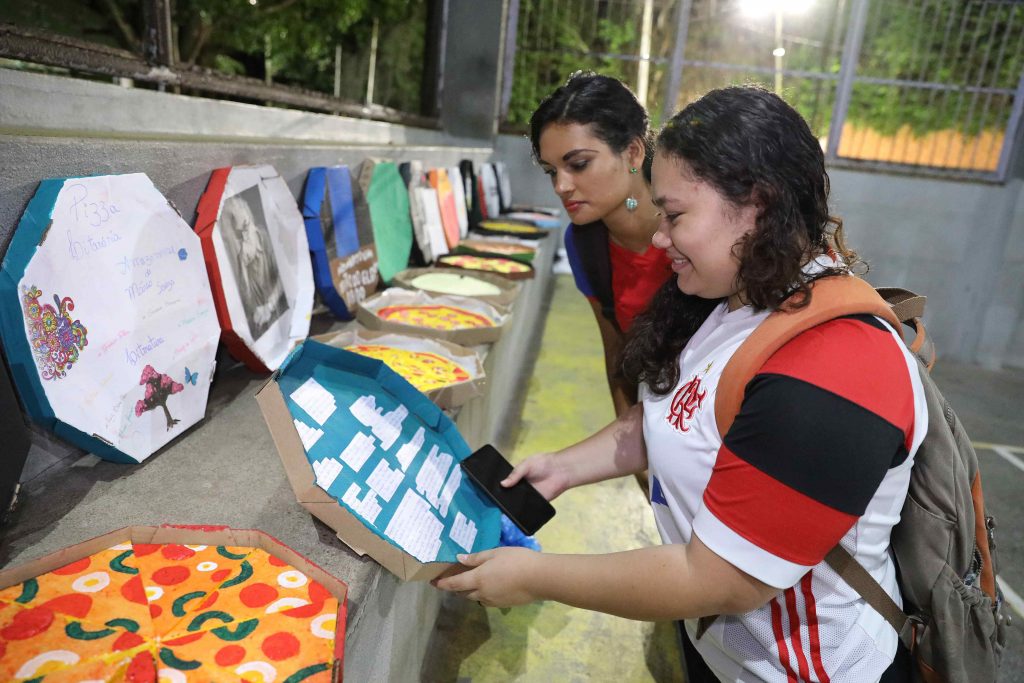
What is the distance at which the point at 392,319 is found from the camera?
2.03 m

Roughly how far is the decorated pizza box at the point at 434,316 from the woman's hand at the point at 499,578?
40.6 inches

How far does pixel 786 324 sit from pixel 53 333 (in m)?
1.10

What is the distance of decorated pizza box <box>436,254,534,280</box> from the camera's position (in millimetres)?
3059

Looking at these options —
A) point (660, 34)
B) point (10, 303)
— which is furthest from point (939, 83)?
point (10, 303)

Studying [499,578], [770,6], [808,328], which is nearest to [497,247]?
[499,578]

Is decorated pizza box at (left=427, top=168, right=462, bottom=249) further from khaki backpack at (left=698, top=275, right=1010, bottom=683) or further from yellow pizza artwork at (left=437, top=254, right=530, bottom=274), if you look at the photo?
khaki backpack at (left=698, top=275, right=1010, bottom=683)

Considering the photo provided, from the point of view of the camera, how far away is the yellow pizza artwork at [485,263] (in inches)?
122

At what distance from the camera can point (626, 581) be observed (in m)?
0.85

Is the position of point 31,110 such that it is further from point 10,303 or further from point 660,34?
point 660,34

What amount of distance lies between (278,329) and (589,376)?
2.41m

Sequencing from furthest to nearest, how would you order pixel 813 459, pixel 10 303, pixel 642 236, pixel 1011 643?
pixel 1011 643 → pixel 642 236 → pixel 10 303 → pixel 813 459

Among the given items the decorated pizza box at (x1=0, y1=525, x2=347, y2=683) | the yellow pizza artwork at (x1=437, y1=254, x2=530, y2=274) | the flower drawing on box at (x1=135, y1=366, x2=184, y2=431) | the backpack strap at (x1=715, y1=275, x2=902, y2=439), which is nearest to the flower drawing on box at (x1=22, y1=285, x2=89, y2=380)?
the flower drawing on box at (x1=135, y1=366, x2=184, y2=431)

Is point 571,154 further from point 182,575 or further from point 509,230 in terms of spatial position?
point 509,230

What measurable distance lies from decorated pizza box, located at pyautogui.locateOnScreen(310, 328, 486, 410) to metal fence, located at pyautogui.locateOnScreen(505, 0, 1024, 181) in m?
4.27
